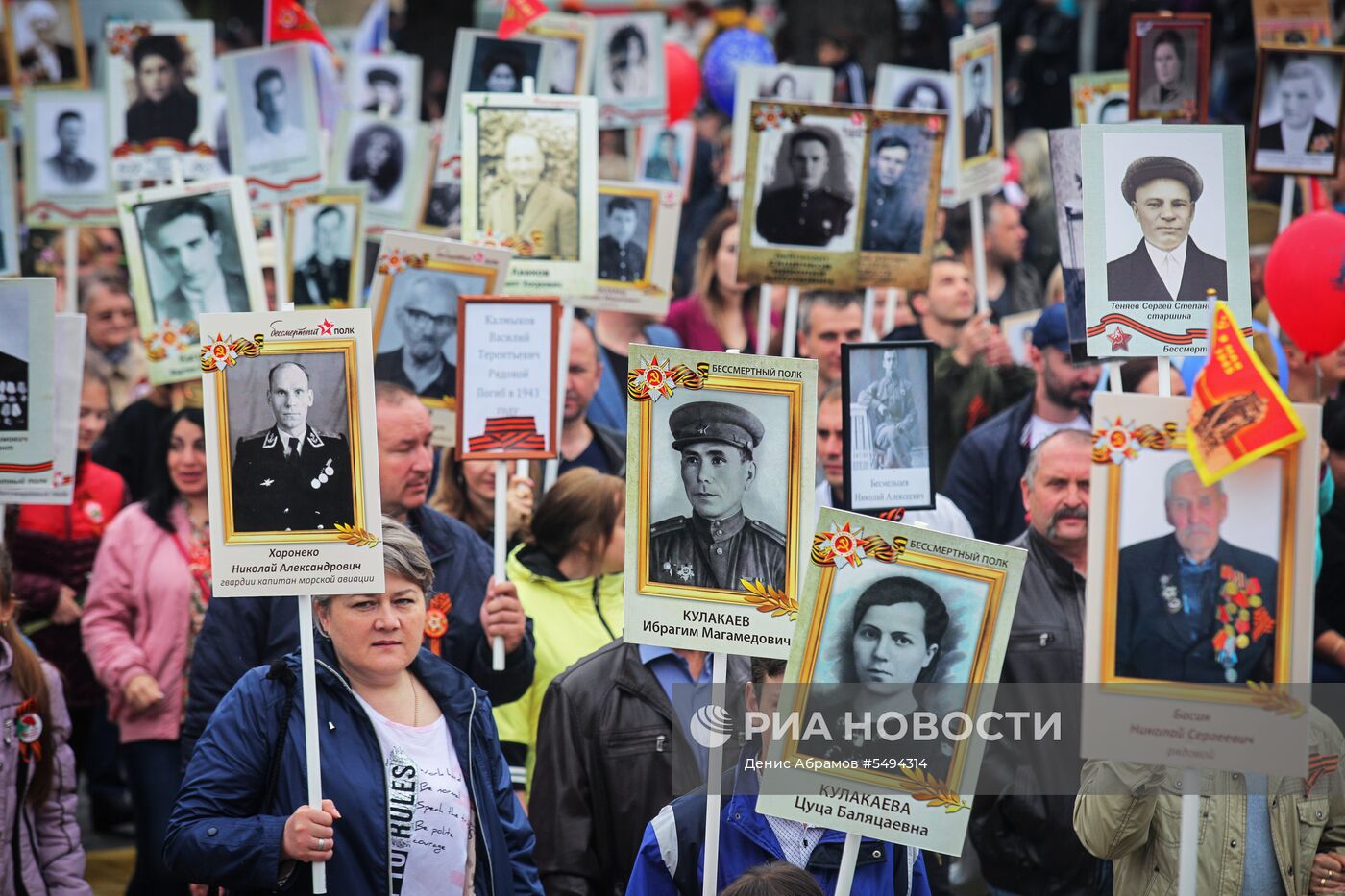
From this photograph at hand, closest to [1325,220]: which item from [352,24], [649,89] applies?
[649,89]

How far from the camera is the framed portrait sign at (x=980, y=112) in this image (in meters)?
7.60

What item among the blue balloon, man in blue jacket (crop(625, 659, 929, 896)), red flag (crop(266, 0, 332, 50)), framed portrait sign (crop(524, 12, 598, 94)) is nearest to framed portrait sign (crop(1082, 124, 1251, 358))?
man in blue jacket (crop(625, 659, 929, 896))

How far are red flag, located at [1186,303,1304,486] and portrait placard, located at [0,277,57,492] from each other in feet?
10.7

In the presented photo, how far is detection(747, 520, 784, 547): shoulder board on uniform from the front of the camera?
12.1 feet

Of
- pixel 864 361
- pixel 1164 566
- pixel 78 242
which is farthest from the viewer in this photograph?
pixel 78 242

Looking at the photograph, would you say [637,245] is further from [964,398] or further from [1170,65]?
[1170,65]

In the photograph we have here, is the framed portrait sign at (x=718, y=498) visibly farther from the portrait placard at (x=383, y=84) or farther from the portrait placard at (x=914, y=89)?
the portrait placard at (x=383, y=84)

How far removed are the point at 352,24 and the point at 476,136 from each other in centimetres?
1580

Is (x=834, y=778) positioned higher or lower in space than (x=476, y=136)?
lower

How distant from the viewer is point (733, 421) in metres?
3.69

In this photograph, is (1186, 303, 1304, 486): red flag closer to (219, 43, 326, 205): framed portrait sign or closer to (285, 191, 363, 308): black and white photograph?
(285, 191, 363, 308): black and white photograph

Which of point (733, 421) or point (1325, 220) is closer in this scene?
point (733, 421)

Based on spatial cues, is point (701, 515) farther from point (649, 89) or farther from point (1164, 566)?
point (649, 89)

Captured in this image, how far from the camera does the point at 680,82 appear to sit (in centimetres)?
1129
